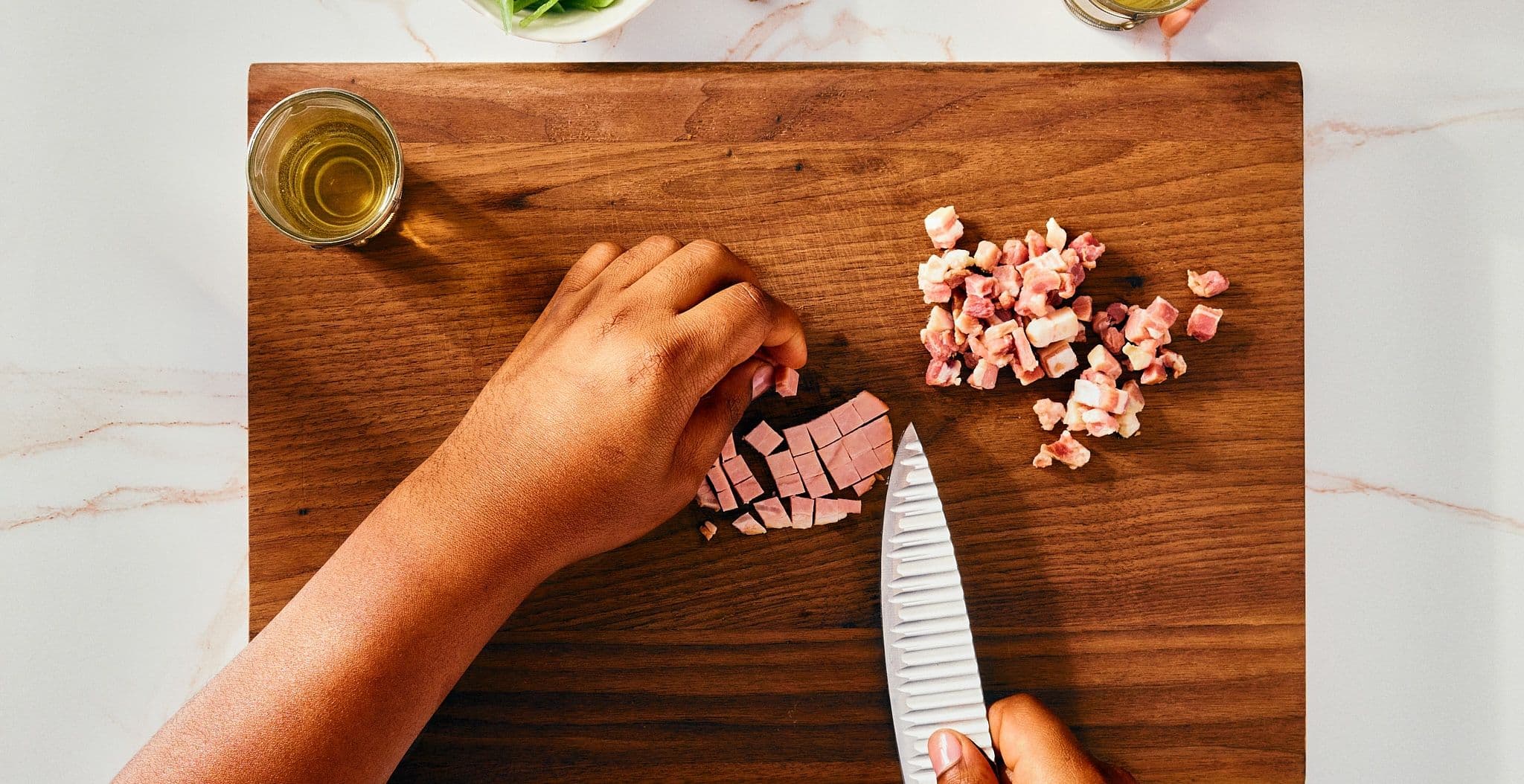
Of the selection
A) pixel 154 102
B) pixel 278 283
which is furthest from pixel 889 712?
pixel 154 102

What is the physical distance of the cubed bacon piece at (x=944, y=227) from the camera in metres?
1.07

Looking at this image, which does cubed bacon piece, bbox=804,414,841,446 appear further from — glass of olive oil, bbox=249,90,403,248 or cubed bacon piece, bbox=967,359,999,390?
glass of olive oil, bbox=249,90,403,248

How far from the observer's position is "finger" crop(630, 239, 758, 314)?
956 mm

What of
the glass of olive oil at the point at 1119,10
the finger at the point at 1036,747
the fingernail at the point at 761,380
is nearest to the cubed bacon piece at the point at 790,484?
the fingernail at the point at 761,380

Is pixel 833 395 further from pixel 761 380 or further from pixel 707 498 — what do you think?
pixel 707 498

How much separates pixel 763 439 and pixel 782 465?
39 mm

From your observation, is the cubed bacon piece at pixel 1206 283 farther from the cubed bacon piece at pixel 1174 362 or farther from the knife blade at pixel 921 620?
the knife blade at pixel 921 620

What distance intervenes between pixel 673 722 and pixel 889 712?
269 millimetres

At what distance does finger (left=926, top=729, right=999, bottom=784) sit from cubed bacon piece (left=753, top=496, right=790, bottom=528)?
299 mm

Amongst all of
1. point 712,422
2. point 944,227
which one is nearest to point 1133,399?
point 944,227

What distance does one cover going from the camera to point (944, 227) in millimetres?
1070

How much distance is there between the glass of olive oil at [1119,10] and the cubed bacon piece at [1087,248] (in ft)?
0.89

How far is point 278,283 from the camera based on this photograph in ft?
3.55

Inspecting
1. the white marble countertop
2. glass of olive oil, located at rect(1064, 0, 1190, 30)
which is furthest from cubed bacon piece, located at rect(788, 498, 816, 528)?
glass of olive oil, located at rect(1064, 0, 1190, 30)
